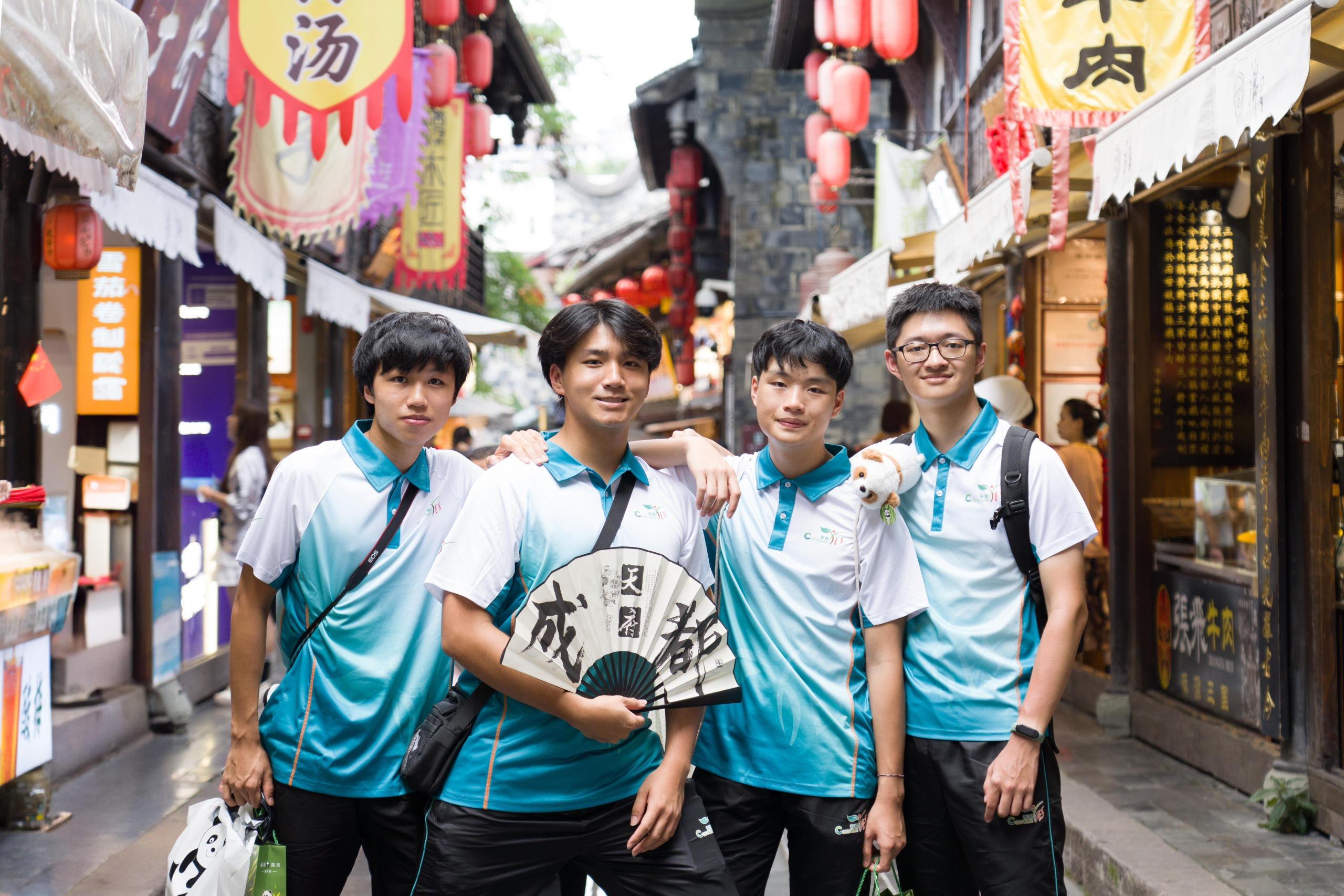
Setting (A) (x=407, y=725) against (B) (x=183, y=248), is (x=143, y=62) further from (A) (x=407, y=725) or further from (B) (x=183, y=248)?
(B) (x=183, y=248)

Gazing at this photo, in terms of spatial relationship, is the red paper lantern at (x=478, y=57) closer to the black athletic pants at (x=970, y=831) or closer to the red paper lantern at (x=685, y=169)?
the red paper lantern at (x=685, y=169)

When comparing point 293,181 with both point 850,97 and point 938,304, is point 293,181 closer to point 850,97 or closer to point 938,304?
point 938,304

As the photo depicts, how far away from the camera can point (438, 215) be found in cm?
1372

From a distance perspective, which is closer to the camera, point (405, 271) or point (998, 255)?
point (998, 255)

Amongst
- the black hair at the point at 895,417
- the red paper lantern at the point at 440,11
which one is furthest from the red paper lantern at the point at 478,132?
the black hair at the point at 895,417

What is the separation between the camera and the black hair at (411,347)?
3.33 meters

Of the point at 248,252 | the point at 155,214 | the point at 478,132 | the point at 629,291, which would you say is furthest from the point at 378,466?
the point at 629,291

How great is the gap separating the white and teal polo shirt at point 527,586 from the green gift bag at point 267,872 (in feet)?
1.94

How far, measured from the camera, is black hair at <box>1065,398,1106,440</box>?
911 cm

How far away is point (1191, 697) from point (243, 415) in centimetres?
696

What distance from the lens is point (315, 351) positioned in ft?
48.4

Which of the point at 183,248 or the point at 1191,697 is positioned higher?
the point at 183,248

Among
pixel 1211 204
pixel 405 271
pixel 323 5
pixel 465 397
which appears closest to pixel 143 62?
pixel 323 5

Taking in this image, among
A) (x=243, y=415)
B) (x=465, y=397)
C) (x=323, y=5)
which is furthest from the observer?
(x=465, y=397)
